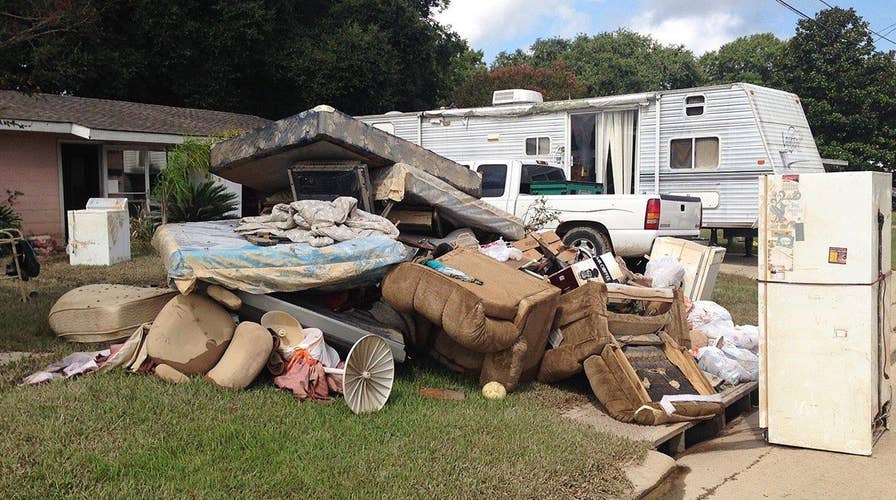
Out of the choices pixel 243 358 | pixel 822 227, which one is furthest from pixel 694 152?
pixel 243 358

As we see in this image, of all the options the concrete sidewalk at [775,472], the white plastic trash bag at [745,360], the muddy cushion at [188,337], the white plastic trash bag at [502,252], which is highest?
the white plastic trash bag at [502,252]

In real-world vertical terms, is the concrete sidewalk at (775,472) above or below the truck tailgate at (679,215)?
below

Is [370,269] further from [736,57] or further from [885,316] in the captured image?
[736,57]

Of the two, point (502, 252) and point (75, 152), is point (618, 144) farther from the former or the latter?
point (75, 152)

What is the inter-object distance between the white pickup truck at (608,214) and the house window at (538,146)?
11.2 feet

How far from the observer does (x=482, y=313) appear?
5238 mm

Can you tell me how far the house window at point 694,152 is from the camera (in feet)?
46.9

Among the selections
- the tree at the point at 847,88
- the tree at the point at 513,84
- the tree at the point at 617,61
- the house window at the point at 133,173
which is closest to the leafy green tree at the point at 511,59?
the tree at the point at 617,61

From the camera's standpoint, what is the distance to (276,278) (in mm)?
5484

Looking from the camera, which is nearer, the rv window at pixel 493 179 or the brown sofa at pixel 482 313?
the brown sofa at pixel 482 313

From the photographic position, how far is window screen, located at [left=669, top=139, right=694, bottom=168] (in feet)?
47.5

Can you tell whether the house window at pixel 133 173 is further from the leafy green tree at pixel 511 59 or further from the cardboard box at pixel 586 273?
the leafy green tree at pixel 511 59

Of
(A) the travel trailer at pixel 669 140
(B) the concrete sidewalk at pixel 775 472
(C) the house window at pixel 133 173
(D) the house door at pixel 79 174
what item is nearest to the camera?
(B) the concrete sidewalk at pixel 775 472

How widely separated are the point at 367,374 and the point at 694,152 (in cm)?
1100
